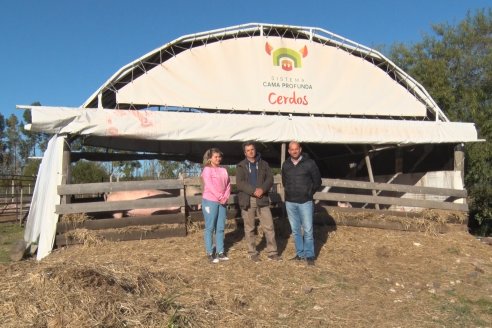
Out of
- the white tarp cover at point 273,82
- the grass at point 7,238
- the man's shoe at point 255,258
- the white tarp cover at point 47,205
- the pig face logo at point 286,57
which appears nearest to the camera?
the man's shoe at point 255,258

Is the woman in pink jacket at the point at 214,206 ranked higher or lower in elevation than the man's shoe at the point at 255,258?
higher

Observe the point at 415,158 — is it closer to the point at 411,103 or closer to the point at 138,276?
the point at 411,103

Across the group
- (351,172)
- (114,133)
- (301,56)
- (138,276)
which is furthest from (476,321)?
(351,172)

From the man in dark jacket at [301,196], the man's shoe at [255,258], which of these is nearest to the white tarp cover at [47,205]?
the man's shoe at [255,258]

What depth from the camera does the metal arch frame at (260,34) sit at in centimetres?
958

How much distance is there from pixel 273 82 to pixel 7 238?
7510 mm

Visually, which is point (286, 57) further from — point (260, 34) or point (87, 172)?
point (87, 172)

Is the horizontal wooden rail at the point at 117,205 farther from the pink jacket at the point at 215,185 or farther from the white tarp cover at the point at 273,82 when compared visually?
the white tarp cover at the point at 273,82

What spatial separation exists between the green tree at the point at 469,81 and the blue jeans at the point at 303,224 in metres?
7.52

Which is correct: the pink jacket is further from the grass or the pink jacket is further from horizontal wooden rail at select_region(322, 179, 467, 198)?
the grass

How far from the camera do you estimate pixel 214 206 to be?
22.9 feet

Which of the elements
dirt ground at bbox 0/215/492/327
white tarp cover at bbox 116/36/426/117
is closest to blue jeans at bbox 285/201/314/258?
dirt ground at bbox 0/215/492/327

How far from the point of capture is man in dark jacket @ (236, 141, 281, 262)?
7121mm

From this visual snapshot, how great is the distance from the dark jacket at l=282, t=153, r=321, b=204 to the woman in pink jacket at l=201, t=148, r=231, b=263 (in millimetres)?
931
